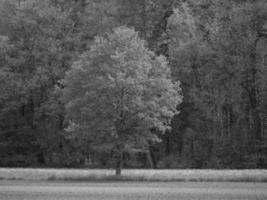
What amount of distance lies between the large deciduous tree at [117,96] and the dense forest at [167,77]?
1128 centimetres

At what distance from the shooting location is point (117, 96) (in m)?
38.0

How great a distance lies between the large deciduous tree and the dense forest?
37.0ft

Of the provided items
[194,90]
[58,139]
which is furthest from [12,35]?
[194,90]

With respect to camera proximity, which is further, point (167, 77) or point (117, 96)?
point (167, 77)

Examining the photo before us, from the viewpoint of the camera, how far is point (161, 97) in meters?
39.4

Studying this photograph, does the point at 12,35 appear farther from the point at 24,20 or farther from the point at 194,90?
the point at 194,90

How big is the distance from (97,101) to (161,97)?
472cm

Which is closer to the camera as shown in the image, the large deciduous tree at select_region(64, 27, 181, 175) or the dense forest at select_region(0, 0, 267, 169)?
the large deciduous tree at select_region(64, 27, 181, 175)

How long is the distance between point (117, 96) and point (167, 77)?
1628 centimetres

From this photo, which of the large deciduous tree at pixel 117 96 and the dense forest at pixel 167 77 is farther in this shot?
the dense forest at pixel 167 77

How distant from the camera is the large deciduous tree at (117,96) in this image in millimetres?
37781

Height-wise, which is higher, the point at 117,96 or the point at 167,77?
the point at 167,77

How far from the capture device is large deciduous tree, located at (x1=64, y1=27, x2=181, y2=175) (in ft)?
124

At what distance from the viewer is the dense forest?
178 feet
